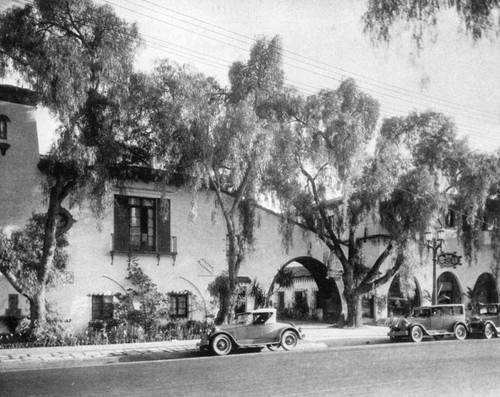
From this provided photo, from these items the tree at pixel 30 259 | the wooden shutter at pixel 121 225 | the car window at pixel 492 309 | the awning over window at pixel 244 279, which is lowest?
the car window at pixel 492 309

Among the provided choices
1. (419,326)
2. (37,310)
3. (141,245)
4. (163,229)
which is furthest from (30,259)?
(419,326)

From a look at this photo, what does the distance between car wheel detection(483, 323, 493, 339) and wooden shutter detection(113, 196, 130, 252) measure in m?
14.0

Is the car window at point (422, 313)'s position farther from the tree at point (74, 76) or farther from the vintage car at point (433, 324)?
the tree at point (74, 76)

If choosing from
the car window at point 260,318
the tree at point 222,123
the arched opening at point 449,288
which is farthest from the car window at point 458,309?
the arched opening at point 449,288

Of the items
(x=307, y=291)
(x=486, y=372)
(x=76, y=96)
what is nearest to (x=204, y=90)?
(x=76, y=96)

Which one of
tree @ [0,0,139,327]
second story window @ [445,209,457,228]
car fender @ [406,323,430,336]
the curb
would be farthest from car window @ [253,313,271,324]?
second story window @ [445,209,457,228]

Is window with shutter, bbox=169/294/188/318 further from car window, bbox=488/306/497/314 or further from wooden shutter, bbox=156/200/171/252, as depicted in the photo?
car window, bbox=488/306/497/314

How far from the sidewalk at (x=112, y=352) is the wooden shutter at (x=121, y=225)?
4645 millimetres

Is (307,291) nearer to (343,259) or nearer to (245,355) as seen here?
(343,259)

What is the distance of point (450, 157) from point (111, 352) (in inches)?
660

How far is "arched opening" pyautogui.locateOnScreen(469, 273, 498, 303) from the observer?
30109 millimetres

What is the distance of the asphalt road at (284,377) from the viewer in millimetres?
8711

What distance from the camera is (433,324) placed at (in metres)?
18.5

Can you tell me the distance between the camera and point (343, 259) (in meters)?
22.3
